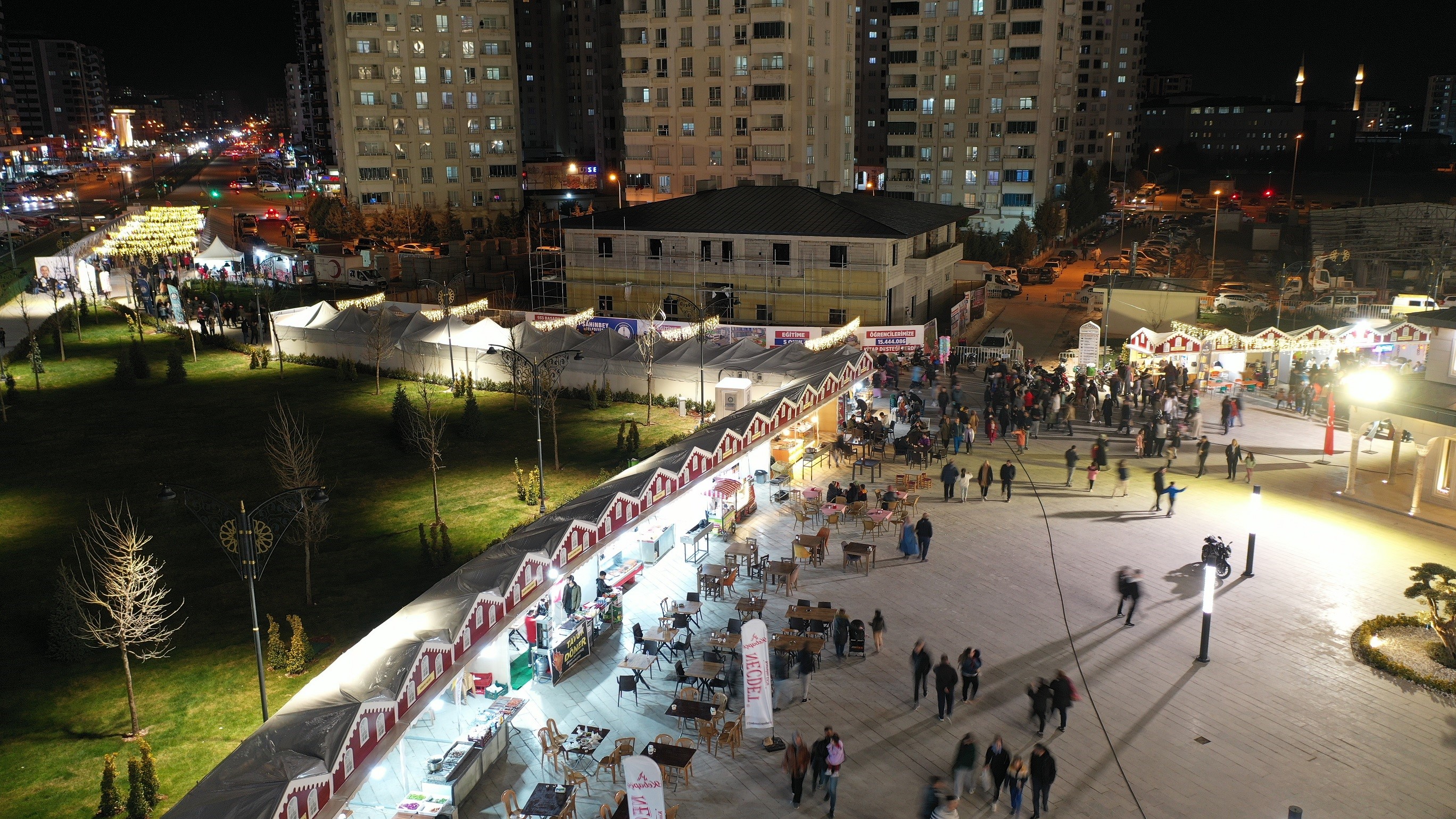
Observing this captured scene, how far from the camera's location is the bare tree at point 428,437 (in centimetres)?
2566

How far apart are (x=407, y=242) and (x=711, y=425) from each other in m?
63.9

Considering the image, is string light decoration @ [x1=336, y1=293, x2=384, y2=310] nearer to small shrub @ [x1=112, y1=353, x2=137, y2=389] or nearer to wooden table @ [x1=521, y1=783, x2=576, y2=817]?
small shrub @ [x1=112, y1=353, x2=137, y2=389]

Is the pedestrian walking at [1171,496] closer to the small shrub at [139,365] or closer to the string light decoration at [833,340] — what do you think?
the string light decoration at [833,340]

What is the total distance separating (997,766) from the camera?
561 inches

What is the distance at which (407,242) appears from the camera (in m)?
82.8

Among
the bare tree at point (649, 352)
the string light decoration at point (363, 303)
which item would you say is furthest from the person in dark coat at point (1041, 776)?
the string light decoration at point (363, 303)

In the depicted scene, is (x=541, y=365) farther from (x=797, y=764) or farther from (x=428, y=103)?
(x=428, y=103)

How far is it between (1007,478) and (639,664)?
1332 cm

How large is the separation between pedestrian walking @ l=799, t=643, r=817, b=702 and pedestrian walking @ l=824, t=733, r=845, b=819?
2.97 m

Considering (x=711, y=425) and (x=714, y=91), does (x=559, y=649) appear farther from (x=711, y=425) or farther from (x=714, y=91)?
(x=714, y=91)

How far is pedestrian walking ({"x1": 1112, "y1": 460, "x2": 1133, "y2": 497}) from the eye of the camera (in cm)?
2714

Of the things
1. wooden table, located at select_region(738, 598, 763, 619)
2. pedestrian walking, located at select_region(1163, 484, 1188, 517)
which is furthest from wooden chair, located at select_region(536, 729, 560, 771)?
pedestrian walking, located at select_region(1163, 484, 1188, 517)

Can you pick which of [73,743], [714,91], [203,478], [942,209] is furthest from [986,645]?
[714,91]

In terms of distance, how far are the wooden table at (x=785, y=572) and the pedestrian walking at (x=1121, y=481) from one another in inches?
424
